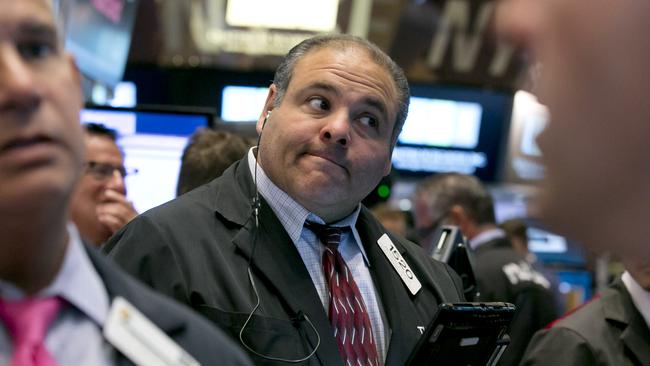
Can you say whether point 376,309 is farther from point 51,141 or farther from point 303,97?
point 51,141

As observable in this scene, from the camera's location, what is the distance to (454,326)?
2420mm

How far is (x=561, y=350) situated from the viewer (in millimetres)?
2902

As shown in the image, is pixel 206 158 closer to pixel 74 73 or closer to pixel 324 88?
pixel 324 88

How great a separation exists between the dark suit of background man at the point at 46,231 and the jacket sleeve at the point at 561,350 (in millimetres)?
1609

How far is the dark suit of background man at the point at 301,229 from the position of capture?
8.10ft

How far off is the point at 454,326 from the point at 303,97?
2.86 feet

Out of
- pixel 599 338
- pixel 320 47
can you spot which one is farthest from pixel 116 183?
pixel 599 338

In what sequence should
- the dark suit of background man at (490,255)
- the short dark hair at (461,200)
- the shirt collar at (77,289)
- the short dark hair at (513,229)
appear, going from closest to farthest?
1. the shirt collar at (77,289)
2. the dark suit of background man at (490,255)
3. the short dark hair at (461,200)
4. the short dark hair at (513,229)

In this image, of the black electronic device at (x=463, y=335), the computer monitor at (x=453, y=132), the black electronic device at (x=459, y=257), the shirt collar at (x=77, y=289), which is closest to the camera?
the shirt collar at (x=77, y=289)

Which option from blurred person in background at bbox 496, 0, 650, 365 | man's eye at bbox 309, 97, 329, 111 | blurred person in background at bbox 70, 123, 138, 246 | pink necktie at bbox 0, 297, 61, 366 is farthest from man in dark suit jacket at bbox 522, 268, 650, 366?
blurred person in background at bbox 496, 0, 650, 365

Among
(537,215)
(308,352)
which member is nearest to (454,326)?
(308,352)

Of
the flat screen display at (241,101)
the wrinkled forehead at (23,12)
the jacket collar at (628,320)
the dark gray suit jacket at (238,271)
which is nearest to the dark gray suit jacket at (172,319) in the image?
the wrinkled forehead at (23,12)

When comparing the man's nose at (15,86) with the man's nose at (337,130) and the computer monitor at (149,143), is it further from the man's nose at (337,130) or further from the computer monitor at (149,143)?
the computer monitor at (149,143)

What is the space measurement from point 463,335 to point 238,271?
0.59m
